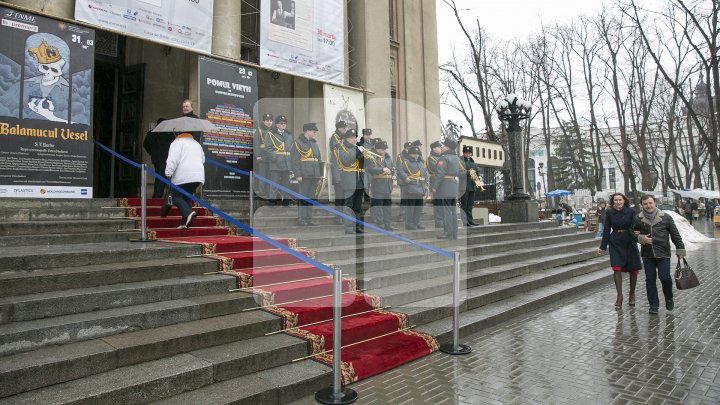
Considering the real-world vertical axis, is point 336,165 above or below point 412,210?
above

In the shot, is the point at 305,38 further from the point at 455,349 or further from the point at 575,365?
the point at 575,365

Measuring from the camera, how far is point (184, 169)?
7391mm

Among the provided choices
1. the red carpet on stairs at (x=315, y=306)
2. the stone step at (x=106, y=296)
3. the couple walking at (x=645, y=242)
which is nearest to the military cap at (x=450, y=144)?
the couple walking at (x=645, y=242)

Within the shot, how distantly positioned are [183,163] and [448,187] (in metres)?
5.44

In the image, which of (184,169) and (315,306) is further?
(184,169)

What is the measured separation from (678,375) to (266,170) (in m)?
7.77

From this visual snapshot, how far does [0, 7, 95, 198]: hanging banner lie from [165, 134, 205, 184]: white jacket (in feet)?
7.36

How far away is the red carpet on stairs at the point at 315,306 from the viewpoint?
515cm

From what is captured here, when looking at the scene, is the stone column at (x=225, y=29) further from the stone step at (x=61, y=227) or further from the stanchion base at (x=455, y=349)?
the stanchion base at (x=455, y=349)

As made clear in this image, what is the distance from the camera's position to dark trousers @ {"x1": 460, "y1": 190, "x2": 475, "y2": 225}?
12211 mm

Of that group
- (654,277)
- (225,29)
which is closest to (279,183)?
(225,29)

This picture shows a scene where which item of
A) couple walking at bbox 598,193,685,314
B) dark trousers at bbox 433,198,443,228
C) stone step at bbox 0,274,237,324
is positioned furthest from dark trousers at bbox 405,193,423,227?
stone step at bbox 0,274,237,324

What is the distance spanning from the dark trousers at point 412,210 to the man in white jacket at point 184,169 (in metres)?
4.97

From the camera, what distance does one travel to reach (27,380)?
140 inches
